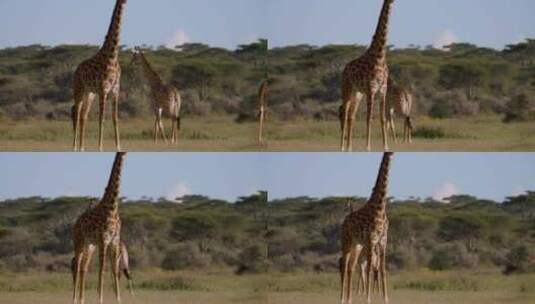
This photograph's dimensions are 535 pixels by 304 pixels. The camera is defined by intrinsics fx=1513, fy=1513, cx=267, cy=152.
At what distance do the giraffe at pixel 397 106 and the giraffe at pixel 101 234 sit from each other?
1883 mm

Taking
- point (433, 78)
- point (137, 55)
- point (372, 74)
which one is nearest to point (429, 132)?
point (433, 78)

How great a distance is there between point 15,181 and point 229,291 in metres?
1.67

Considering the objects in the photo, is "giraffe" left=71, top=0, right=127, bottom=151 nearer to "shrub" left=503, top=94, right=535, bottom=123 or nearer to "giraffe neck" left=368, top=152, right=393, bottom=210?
"giraffe neck" left=368, top=152, right=393, bottom=210

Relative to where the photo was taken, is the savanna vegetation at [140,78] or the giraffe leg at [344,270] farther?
the savanna vegetation at [140,78]

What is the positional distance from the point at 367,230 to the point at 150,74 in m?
1.90

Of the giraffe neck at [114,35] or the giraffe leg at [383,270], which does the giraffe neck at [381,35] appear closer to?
the giraffe leg at [383,270]

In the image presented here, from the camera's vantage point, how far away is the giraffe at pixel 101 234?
9.91 m

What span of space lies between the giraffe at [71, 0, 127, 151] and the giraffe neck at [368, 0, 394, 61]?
169 cm

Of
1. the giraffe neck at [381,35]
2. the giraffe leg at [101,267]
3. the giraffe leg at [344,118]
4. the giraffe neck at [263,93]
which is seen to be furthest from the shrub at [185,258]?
the giraffe neck at [381,35]

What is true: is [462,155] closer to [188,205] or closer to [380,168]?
[380,168]

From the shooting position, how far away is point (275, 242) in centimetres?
1059

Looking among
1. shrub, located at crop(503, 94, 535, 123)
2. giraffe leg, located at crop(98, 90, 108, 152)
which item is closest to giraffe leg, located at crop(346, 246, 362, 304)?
shrub, located at crop(503, 94, 535, 123)

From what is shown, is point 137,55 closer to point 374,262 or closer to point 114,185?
point 114,185

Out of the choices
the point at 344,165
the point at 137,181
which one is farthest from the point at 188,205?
the point at 344,165
